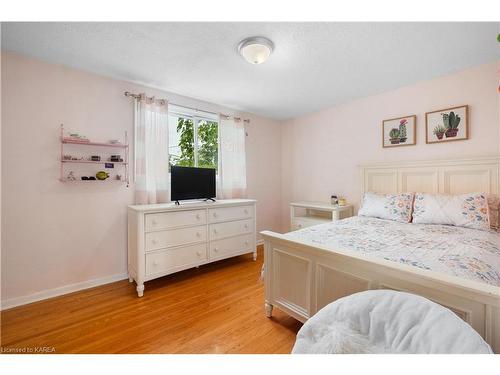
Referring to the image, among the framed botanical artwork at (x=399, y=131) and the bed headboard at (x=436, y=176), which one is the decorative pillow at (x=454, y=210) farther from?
the framed botanical artwork at (x=399, y=131)

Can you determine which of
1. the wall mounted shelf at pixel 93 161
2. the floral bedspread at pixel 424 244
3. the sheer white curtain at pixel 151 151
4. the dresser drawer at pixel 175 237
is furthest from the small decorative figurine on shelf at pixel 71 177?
the floral bedspread at pixel 424 244

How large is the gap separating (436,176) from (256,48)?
2413 millimetres

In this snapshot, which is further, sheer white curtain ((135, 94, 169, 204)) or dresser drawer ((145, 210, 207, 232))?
sheer white curtain ((135, 94, 169, 204))

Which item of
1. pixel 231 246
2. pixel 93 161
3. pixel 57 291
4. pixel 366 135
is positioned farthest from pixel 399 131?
pixel 57 291

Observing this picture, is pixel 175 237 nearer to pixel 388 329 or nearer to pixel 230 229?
pixel 230 229

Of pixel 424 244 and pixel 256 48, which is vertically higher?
pixel 256 48

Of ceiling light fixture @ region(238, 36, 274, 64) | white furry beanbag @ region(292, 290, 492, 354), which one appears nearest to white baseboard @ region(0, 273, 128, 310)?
white furry beanbag @ region(292, 290, 492, 354)

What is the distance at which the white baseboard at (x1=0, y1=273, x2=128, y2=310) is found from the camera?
202cm

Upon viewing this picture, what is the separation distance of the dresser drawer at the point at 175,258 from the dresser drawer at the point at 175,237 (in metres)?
0.06

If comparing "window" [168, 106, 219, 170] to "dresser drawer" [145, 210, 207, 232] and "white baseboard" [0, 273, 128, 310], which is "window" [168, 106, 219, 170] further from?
"white baseboard" [0, 273, 128, 310]

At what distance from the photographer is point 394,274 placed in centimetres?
115

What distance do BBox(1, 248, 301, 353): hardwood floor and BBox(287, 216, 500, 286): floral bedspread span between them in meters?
0.78
